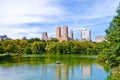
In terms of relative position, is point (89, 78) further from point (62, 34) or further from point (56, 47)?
point (62, 34)

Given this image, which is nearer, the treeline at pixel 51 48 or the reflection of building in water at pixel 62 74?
the reflection of building in water at pixel 62 74

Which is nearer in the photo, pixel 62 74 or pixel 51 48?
pixel 62 74

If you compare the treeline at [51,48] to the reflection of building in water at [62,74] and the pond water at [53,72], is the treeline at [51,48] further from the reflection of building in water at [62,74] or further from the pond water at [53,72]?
the reflection of building in water at [62,74]

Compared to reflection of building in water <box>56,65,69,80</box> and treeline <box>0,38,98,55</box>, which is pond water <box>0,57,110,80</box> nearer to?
reflection of building in water <box>56,65,69,80</box>

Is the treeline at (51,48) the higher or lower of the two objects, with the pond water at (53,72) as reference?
higher

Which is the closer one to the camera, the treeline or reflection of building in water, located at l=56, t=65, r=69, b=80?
reflection of building in water, located at l=56, t=65, r=69, b=80

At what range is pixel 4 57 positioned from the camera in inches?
2798

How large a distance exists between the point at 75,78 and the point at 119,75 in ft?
16.5

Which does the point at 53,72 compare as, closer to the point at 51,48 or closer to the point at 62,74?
the point at 62,74

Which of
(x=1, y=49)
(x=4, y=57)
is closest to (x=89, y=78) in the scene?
(x=4, y=57)

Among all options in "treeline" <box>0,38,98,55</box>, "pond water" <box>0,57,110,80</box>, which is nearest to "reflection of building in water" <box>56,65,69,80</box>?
"pond water" <box>0,57,110,80</box>

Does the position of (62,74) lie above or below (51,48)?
below

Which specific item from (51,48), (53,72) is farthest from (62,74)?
Result: (51,48)

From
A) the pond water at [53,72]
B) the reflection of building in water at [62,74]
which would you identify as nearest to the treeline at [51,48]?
the pond water at [53,72]
